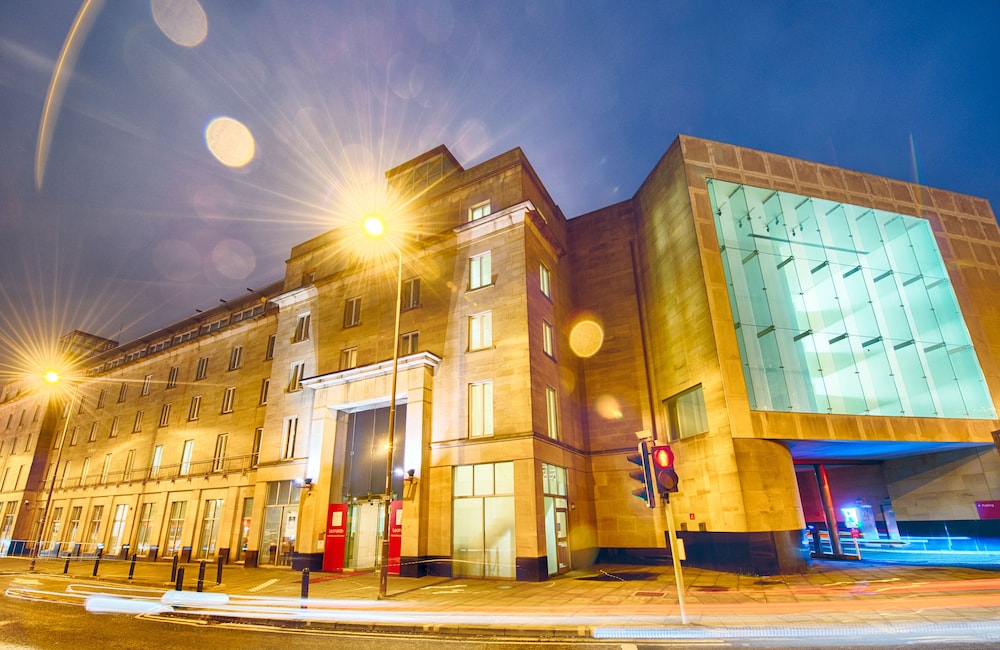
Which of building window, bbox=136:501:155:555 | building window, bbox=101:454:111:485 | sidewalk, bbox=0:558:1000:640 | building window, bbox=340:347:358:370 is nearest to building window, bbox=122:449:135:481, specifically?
building window, bbox=101:454:111:485

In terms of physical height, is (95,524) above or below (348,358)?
below

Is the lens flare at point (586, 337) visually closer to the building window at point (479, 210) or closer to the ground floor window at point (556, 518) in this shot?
the ground floor window at point (556, 518)

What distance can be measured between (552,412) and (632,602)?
1004cm

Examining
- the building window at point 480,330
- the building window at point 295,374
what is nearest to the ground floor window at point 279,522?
the building window at point 295,374

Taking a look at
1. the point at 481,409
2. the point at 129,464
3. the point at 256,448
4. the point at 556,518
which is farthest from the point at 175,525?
the point at 556,518

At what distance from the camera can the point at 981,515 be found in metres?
21.2

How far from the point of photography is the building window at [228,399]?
1261 inches

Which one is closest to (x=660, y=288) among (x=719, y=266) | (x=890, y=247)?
(x=719, y=266)

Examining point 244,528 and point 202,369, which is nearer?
point 244,528

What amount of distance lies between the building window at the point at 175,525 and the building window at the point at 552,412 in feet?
87.0

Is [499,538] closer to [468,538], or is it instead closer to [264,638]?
[468,538]

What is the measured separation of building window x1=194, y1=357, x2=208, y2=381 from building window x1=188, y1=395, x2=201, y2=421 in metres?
1.64

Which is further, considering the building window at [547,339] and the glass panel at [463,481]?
the building window at [547,339]

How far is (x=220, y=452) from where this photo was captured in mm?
31125
